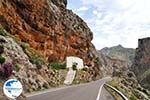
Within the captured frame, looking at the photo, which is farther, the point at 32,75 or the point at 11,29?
the point at 11,29

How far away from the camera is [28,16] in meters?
68.2

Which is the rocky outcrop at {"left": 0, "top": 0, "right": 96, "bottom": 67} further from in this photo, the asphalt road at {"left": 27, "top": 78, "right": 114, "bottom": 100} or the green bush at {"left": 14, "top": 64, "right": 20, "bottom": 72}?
the asphalt road at {"left": 27, "top": 78, "right": 114, "bottom": 100}

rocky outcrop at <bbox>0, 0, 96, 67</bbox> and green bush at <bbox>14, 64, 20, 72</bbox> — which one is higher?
rocky outcrop at <bbox>0, 0, 96, 67</bbox>

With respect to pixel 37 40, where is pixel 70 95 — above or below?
below

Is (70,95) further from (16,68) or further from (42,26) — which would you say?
(42,26)

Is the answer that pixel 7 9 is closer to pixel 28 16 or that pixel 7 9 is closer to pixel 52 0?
pixel 28 16

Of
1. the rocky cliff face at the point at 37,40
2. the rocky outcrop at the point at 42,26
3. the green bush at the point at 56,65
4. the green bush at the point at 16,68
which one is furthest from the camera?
the green bush at the point at 56,65

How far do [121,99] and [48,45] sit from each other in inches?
1913

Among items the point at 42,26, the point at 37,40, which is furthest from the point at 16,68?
the point at 42,26

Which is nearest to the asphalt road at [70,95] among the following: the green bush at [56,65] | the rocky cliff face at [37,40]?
the rocky cliff face at [37,40]

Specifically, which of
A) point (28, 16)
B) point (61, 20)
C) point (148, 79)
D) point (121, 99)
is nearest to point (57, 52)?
point (61, 20)

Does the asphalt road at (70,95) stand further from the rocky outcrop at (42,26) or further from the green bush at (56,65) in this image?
the green bush at (56,65)

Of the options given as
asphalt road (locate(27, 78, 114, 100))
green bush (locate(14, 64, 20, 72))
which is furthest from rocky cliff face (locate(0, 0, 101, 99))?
asphalt road (locate(27, 78, 114, 100))

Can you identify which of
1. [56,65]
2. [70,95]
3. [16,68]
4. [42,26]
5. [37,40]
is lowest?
[70,95]
